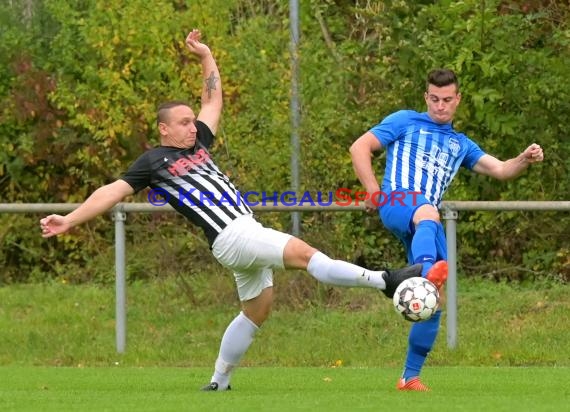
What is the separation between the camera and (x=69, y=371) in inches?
459

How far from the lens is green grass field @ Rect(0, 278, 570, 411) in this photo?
9.54m

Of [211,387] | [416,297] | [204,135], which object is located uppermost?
[204,135]

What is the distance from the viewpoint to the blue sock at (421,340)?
9328 millimetres

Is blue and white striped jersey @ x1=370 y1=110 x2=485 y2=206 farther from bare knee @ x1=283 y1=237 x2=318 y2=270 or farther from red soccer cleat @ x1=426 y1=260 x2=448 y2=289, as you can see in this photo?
red soccer cleat @ x1=426 y1=260 x2=448 y2=289

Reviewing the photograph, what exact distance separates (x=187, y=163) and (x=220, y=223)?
490 millimetres

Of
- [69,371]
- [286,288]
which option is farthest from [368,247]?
[69,371]

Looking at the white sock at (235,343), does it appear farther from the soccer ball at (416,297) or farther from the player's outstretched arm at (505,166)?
the player's outstretched arm at (505,166)

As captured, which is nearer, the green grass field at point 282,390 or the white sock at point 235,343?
the green grass field at point 282,390

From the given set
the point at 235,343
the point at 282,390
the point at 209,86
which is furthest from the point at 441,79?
the point at 282,390

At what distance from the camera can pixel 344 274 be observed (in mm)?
8711

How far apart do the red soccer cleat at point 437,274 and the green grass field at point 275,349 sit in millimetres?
727

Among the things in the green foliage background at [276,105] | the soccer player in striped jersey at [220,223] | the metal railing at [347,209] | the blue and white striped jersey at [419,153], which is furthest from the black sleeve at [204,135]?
the green foliage background at [276,105]

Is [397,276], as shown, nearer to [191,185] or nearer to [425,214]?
[425,214]

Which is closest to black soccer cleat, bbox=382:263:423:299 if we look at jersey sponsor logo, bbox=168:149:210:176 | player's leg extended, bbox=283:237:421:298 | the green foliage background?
player's leg extended, bbox=283:237:421:298
